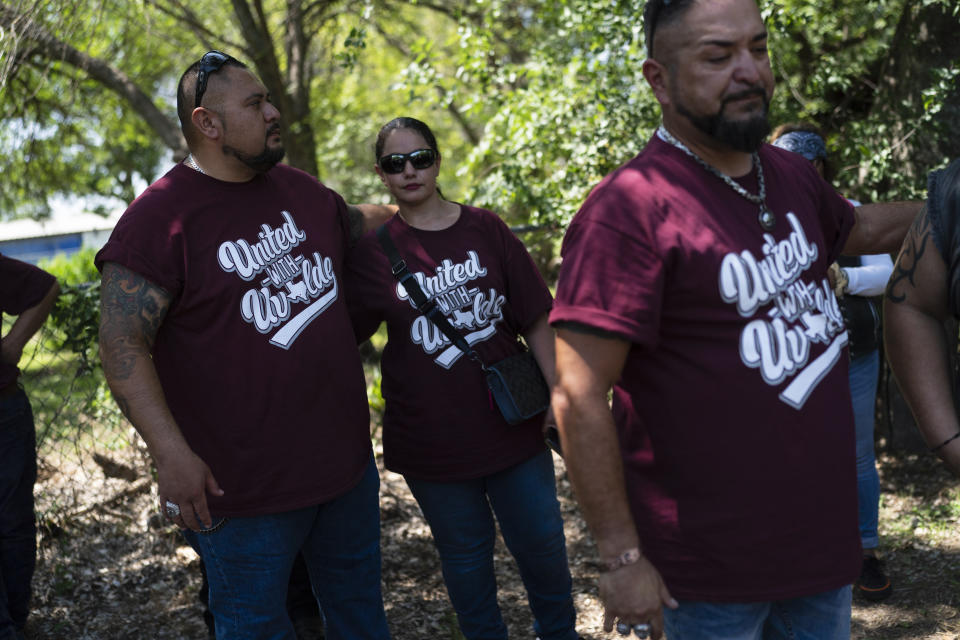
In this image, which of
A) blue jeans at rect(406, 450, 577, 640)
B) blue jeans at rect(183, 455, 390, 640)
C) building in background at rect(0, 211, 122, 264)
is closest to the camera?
blue jeans at rect(183, 455, 390, 640)

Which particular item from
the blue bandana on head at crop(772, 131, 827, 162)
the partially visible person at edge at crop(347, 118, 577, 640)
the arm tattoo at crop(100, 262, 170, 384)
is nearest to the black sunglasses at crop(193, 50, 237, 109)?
the arm tattoo at crop(100, 262, 170, 384)

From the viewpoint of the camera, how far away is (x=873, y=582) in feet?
12.6

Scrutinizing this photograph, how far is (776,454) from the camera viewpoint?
5.77 ft

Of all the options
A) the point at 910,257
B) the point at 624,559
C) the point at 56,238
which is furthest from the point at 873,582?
the point at 56,238

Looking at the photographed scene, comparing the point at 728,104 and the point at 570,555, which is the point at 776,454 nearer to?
the point at 728,104

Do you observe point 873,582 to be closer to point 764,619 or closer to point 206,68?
point 764,619

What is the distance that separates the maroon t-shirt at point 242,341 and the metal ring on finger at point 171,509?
4.0 inches

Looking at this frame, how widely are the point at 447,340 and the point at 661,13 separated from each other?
1467 millimetres

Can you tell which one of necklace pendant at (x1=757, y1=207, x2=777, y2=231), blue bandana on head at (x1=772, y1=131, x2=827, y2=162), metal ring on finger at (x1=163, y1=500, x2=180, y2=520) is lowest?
metal ring on finger at (x1=163, y1=500, x2=180, y2=520)

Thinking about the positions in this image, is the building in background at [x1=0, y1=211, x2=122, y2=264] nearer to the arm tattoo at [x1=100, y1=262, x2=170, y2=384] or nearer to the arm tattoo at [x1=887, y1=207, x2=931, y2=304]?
the arm tattoo at [x1=100, y1=262, x2=170, y2=384]

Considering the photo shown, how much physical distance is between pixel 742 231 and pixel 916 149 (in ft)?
12.9

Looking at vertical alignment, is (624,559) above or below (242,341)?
below

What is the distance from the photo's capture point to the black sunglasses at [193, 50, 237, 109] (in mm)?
2643

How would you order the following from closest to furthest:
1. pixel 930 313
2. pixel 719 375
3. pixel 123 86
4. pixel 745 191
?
pixel 719 375
pixel 745 191
pixel 930 313
pixel 123 86
